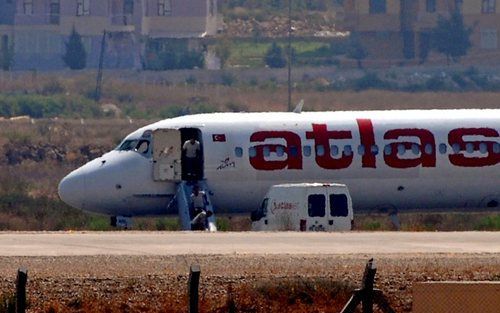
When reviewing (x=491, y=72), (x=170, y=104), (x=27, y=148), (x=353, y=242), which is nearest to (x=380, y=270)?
(x=353, y=242)

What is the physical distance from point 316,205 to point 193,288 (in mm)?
16627

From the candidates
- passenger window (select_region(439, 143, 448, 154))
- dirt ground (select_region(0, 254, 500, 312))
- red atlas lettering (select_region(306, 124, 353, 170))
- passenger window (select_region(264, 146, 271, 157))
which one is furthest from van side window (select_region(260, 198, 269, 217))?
dirt ground (select_region(0, 254, 500, 312))

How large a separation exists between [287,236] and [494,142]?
9515 mm

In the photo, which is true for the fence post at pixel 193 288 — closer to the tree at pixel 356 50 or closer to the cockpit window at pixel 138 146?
the cockpit window at pixel 138 146

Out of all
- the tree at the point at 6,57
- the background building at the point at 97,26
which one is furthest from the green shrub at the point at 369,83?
the tree at the point at 6,57

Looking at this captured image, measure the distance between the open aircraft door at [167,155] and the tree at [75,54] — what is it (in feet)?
275

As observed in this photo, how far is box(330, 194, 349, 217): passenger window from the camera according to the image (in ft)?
130

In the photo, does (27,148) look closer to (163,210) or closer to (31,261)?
(163,210)

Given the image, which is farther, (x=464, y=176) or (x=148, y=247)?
(x=464, y=176)

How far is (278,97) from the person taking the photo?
10562cm

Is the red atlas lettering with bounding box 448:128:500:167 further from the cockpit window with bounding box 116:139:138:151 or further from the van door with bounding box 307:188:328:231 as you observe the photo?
the cockpit window with bounding box 116:139:138:151

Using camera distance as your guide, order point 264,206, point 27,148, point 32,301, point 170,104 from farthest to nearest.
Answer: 1. point 170,104
2. point 27,148
3. point 264,206
4. point 32,301

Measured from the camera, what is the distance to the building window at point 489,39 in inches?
5354

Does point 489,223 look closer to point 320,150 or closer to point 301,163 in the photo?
point 320,150
